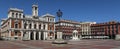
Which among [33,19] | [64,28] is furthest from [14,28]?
[64,28]

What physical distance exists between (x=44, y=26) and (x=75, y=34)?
25.1m

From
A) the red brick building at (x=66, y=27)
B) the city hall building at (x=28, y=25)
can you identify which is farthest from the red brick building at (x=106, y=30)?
the city hall building at (x=28, y=25)

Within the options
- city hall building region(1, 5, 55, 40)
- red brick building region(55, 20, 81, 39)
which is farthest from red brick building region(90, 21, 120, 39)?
city hall building region(1, 5, 55, 40)

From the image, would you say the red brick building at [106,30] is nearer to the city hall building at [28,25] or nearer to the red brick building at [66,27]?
the red brick building at [66,27]

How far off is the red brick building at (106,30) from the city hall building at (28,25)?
A: 4243 cm

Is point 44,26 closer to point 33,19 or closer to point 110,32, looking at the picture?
point 33,19

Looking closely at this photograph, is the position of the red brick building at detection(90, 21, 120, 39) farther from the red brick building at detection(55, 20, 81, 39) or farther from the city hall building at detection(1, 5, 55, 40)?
the city hall building at detection(1, 5, 55, 40)

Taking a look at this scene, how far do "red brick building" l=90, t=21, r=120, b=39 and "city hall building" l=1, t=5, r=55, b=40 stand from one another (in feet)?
139

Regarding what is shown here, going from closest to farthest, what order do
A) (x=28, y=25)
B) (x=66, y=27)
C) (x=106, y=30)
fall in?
(x=28, y=25) < (x=106, y=30) < (x=66, y=27)

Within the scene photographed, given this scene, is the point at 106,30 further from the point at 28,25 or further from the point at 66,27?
the point at 28,25

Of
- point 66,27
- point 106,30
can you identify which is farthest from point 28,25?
point 106,30

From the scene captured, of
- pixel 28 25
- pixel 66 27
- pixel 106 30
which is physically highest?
pixel 28 25

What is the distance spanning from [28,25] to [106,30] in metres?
62.4

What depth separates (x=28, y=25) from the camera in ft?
302
